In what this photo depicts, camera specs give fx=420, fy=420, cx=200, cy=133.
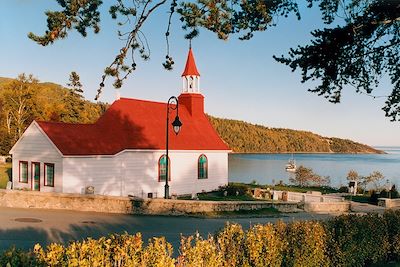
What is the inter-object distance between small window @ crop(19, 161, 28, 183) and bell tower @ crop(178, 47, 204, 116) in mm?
15559

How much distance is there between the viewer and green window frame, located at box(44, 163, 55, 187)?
28125 mm

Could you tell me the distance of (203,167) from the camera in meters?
36.7

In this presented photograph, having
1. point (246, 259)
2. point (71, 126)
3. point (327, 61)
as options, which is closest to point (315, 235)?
point (246, 259)

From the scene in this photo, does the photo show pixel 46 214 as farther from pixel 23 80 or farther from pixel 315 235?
pixel 23 80

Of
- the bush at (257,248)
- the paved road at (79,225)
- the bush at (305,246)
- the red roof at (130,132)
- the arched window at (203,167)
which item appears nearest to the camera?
the bush at (257,248)

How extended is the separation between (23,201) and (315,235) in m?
17.0

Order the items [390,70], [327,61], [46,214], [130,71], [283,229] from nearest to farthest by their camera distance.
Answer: [130,71] < [283,229] < [327,61] < [390,70] < [46,214]

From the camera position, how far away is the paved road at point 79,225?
14.7 metres

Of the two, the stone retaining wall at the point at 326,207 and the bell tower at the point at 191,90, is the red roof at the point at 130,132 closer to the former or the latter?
Result: the bell tower at the point at 191,90

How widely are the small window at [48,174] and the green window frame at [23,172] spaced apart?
99.3 inches

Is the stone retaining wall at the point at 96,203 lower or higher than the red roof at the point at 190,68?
lower

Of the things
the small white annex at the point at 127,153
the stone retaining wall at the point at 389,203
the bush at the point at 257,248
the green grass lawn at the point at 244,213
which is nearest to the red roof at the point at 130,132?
the small white annex at the point at 127,153

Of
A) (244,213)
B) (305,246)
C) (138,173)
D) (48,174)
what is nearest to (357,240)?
(305,246)

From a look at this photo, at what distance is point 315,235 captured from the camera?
10.3m
